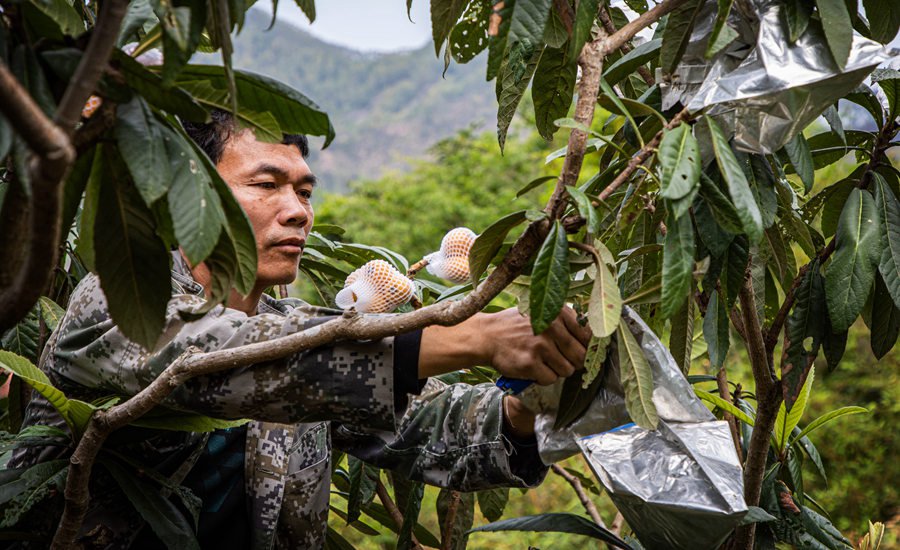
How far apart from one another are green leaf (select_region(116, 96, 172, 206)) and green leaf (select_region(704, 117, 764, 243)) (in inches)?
21.1

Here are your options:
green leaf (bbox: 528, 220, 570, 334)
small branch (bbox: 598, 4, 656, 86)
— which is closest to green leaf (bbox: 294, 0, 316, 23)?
green leaf (bbox: 528, 220, 570, 334)

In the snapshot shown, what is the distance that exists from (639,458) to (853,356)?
21.2 ft

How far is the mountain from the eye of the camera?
1490 inches

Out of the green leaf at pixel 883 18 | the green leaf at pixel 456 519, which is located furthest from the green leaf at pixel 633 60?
the green leaf at pixel 456 519

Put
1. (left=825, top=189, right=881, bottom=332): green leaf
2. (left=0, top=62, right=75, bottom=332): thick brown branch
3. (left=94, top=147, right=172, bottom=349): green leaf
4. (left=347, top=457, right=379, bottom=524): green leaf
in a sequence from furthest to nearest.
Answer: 1. (left=347, top=457, right=379, bottom=524): green leaf
2. (left=825, top=189, right=881, bottom=332): green leaf
3. (left=94, top=147, right=172, bottom=349): green leaf
4. (left=0, top=62, right=75, bottom=332): thick brown branch

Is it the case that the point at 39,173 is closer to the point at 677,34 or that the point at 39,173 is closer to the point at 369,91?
the point at 677,34

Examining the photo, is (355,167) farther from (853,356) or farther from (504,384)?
(504,384)

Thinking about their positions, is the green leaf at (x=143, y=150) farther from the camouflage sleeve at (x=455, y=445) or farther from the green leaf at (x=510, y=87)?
the camouflage sleeve at (x=455, y=445)

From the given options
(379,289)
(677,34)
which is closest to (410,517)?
(379,289)

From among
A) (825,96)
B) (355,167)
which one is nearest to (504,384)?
(825,96)

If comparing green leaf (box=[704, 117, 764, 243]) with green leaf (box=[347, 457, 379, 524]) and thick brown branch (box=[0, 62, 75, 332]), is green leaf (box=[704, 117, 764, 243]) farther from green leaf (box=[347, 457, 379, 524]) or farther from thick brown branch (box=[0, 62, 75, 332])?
green leaf (box=[347, 457, 379, 524])

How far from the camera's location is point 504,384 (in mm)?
1228

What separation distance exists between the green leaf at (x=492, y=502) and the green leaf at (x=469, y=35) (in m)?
0.98

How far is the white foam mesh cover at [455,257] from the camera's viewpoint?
1.41m
